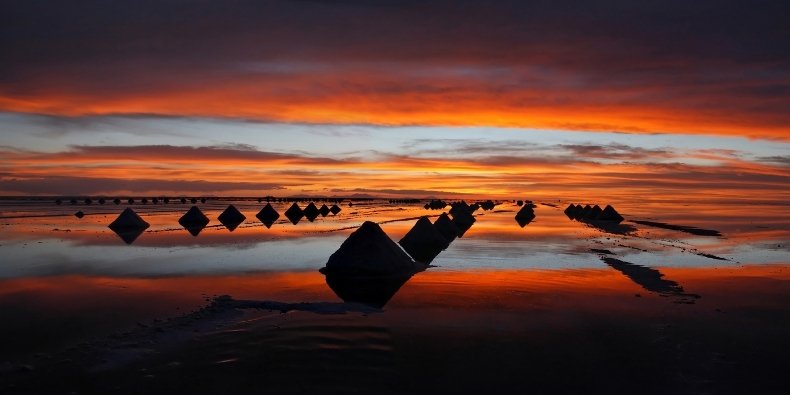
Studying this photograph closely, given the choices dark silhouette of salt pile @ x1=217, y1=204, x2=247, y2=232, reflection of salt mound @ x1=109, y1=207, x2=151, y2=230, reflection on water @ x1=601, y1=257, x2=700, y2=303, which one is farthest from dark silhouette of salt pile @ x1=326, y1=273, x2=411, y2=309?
dark silhouette of salt pile @ x1=217, y1=204, x2=247, y2=232

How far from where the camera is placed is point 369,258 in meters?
15.9

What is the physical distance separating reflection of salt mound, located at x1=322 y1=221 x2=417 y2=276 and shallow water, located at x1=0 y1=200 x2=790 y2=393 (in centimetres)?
77

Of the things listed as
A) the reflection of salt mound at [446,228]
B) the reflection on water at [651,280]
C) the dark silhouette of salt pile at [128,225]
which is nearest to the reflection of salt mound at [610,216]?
the reflection of salt mound at [446,228]

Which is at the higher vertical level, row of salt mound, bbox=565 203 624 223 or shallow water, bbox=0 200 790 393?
row of salt mound, bbox=565 203 624 223

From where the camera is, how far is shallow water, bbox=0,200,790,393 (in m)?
7.18

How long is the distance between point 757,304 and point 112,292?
47.5ft

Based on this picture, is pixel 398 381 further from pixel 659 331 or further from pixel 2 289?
pixel 2 289

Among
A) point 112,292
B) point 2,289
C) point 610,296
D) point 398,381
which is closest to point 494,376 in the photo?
point 398,381

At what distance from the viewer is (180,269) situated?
17109 millimetres

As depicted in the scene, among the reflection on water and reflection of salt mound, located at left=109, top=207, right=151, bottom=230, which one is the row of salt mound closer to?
the reflection on water

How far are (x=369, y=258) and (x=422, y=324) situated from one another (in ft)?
19.9

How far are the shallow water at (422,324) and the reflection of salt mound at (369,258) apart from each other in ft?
2.52

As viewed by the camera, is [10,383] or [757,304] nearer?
[10,383]

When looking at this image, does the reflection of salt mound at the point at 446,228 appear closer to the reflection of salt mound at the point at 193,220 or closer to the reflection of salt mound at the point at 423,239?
the reflection of salt mound at the point at 423,239
